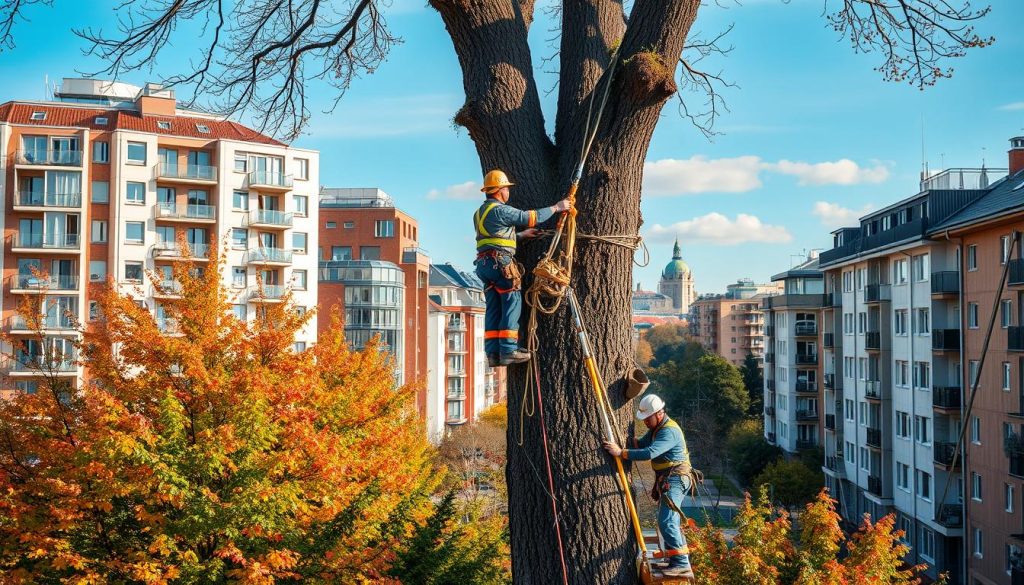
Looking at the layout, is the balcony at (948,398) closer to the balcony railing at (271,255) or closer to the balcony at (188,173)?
the balcony railing at (271,255)

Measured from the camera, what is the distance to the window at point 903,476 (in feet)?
127

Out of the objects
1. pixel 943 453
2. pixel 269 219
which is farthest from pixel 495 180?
pixel 269 219

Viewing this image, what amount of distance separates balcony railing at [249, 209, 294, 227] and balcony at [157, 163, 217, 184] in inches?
114

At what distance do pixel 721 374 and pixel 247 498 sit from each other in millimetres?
70577

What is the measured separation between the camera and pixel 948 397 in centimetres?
3425

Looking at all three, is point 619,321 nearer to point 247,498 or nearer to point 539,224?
point 539,224

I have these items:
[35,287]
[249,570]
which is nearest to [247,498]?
[249,570]

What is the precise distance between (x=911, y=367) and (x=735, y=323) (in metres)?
94.5

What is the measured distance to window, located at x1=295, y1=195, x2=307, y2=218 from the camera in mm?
54219

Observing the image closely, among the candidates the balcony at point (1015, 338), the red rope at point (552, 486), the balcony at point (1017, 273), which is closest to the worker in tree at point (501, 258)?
the red rope at point (552, 486)

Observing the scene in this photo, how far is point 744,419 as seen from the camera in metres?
78.4

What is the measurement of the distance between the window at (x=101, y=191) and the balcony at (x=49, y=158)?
51.2 inches

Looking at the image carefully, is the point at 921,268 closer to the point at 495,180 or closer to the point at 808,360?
the point at 808,360

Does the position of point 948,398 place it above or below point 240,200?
below
